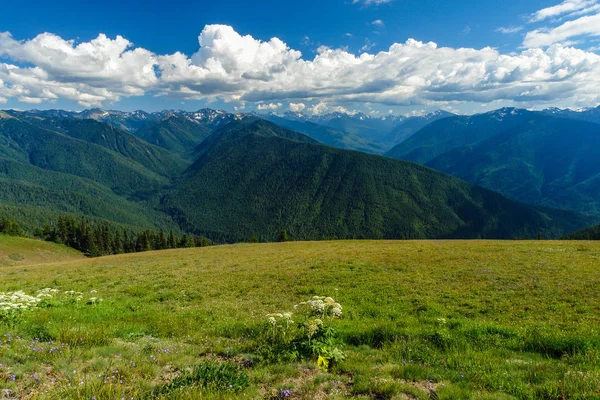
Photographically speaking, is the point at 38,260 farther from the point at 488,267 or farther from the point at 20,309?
the point at 488,267

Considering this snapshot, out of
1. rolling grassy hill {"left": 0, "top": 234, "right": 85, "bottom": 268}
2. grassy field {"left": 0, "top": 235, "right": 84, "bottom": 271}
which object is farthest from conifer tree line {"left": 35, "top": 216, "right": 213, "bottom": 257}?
grassy field {"left": 0, "top": 235, "right": 84, "bottom": 271}

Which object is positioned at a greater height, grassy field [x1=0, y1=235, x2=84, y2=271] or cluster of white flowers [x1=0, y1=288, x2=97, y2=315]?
cluster of white flowers [x1=0, y1=288, x2=97, y2=315]

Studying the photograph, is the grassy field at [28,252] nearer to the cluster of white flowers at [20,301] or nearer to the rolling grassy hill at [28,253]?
the rolling grassy hill at [28,253]

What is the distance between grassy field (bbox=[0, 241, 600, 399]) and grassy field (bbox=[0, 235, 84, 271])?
79.7 metres

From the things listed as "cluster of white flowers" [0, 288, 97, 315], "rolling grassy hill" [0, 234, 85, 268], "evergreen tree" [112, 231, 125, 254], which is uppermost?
"cluster of white flowers" [0, 288, 97, 315]

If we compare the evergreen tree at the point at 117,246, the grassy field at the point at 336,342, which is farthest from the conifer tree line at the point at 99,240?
the grassy field at the point at 336,342

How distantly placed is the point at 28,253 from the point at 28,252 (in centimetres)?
102

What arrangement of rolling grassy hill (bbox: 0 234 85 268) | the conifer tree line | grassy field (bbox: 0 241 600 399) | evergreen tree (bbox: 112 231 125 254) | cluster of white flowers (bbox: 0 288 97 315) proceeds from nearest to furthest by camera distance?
grassy field (bbox: 0 241 600 399), cluster of white flowers (bbox: 0 288 97 315), rolling grassy hill (bbox: 0 234 85 268), the conifer tree line, evergreen tree (bbox: 112 231 125 254)

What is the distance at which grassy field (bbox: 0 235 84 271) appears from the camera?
75.2 meters

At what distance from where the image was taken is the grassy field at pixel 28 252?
75188mm

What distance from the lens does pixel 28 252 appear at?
85.6 m

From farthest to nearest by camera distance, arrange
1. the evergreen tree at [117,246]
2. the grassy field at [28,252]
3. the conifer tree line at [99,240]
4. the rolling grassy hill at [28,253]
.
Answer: the evergreen tree at [117,246]
the conifer tree line at [99,240]
the grassy field at [28,252]
the rolling grassy hill at [28,253]

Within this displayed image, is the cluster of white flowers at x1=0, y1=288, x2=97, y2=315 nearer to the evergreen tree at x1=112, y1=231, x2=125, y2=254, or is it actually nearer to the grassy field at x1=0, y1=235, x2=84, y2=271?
the grassy field at x1=0, y1=235, x2=84, y2=271

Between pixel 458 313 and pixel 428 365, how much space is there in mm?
7743
